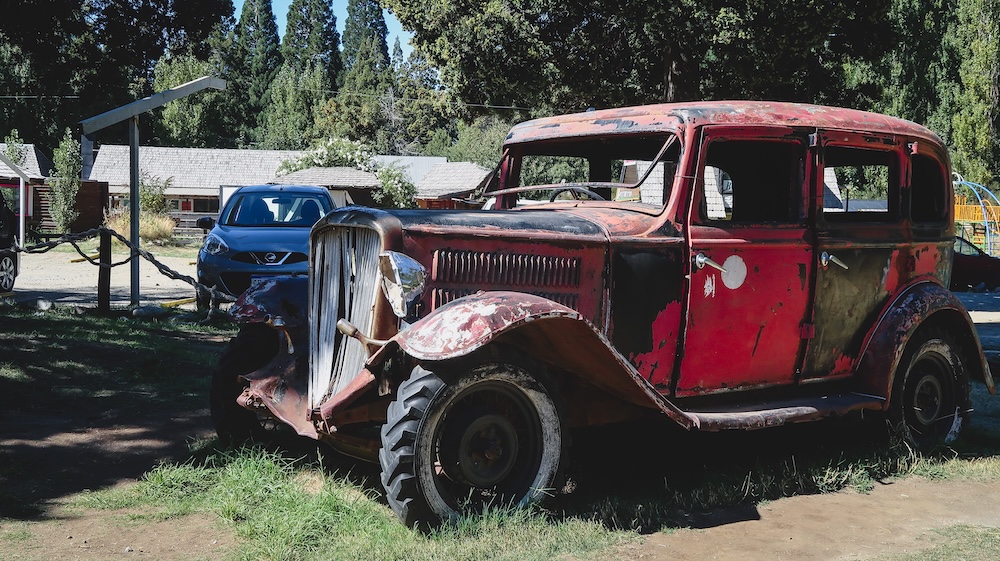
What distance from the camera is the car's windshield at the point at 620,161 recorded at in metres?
4.85

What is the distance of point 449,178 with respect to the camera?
45.6 m

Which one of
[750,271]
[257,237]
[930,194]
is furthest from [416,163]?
[750,271]

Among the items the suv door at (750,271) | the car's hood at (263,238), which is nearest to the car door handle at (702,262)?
the suv door at (750,271)

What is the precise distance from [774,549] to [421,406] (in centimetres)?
168

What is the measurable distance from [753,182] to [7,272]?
35.1ft

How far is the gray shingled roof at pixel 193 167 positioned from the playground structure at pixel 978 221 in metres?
31.4

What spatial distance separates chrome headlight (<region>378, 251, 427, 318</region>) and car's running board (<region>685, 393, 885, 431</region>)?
1503 millimetres

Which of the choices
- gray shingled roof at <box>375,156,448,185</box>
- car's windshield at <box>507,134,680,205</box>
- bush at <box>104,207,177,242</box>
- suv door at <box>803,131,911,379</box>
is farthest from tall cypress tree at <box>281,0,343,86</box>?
suv door at <box>803,131,911,379</box>

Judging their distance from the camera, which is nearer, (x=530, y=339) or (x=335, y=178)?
(x=530, y=339)

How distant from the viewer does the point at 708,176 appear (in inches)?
A: 204

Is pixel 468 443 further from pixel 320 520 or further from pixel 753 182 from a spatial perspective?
pixel 753 182

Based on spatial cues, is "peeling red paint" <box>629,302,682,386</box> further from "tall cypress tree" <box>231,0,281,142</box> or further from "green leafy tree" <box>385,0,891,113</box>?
"tall cypress tree" <box>231,0,281,142</box>

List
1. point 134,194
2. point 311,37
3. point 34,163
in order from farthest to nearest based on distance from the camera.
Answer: point 311,37, point 34,163, point 134,194

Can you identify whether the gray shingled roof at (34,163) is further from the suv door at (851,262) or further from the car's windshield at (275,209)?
the suv door at (851,262)
